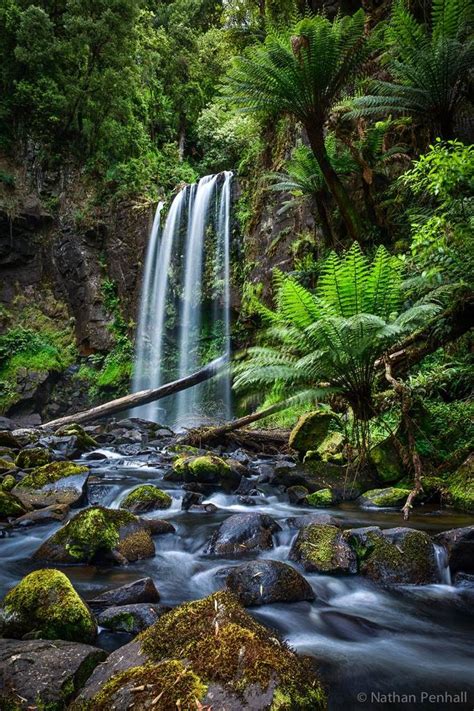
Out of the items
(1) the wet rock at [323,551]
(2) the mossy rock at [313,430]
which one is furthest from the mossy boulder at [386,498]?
(2) the mossy rock at [313,430]

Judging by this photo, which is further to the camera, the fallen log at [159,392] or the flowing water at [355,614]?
the fallen log at [159,392]

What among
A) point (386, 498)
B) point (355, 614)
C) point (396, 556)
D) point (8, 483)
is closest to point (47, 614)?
point (355, 614)

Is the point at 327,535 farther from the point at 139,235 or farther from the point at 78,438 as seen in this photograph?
the point at 139,235

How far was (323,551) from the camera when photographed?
3.02m

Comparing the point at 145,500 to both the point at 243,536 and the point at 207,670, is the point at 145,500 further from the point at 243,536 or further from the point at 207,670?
the point at 207,670

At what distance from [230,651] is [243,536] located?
2.24 m

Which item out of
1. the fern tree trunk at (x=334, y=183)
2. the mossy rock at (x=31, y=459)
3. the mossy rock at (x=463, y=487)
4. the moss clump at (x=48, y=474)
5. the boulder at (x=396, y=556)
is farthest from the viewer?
the fern tree trunk at (x=334, y=183)

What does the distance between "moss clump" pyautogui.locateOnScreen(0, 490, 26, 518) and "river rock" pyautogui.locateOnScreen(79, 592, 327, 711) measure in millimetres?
2972

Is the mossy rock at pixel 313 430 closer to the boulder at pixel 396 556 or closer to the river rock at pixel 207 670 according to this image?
the boulder at pixel 396 556

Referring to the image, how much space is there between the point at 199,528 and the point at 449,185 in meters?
3.62

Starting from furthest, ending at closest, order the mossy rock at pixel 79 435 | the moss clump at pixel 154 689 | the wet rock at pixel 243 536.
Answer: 1. the mossy rock at pixel 79 435
2. the wet rock at pixel 243 536
3. the moss clump at pixel 154 689

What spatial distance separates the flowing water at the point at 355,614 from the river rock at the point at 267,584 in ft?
0.17

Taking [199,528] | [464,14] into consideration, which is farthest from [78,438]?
[464,14]

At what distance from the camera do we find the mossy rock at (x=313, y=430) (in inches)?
243
